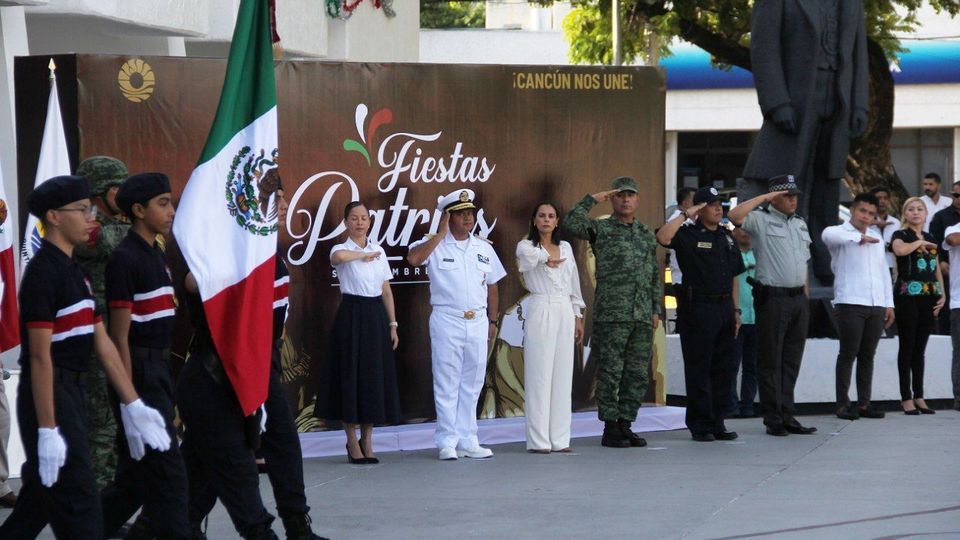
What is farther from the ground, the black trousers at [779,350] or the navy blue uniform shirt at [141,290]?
the navy blue uniform shirt at [141,290]

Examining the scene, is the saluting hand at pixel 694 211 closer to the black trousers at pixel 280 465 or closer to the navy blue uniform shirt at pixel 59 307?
the black trousers at pixel 280 465

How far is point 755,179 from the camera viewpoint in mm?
15047

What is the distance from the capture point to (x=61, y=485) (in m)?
6.21

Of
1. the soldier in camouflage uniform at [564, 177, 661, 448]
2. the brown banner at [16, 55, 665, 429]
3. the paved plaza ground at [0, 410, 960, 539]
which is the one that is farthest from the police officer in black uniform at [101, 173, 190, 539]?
the soldier in camouflage uniform at [564, 177, 661, 448]

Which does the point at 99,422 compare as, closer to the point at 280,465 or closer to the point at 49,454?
the point at 280,465

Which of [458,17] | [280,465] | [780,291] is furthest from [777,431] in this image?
[458,17]

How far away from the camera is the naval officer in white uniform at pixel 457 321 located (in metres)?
11.7

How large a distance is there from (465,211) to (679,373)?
4.13 metres

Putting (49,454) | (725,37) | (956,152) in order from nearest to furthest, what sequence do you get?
(49,454)
(725,37)
(956,152)

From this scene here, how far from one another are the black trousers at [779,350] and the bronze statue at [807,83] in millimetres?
2217

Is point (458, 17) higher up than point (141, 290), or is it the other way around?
point (458, 17)

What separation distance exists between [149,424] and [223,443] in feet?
2.55

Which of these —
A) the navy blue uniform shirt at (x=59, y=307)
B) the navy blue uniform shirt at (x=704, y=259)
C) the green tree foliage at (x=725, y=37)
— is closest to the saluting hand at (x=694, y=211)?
the navy blue uniform shirt at (x=704, y=259)

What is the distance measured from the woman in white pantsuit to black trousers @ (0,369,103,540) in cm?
602
